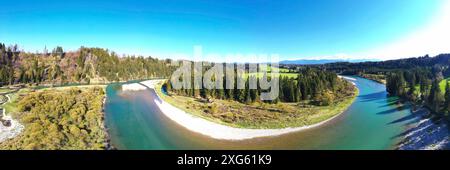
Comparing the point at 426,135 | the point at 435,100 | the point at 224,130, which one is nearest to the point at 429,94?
the point at 435,100

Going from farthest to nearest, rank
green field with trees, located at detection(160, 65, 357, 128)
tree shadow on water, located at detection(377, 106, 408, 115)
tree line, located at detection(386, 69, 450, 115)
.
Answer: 1. tree shadow on water, located at detection(377, 106, 408, 115)
2. tree line, located at detection(386, 69, 450, 115)
3. green field with trees, located at detection(160, 65, 357, 128)

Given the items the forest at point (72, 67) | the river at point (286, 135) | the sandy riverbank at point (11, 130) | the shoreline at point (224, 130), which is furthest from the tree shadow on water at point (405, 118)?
the forest at point (72, 67)

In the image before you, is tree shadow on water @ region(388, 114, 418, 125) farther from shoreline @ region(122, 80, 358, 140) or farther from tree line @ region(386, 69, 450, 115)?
shoreline @ region(122, 80, 358, 140)

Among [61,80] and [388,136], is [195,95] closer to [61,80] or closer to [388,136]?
[388,136]

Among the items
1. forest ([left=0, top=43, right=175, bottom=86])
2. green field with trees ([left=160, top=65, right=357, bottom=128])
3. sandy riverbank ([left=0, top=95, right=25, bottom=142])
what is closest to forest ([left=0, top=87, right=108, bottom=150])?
sandy riverbank ([left=0, top=95, right=25, bottom=142])

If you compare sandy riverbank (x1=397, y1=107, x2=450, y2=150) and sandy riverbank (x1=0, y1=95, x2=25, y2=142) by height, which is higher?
sandy riverbank (x1=0, y1=95, x2=25, y2=142)
